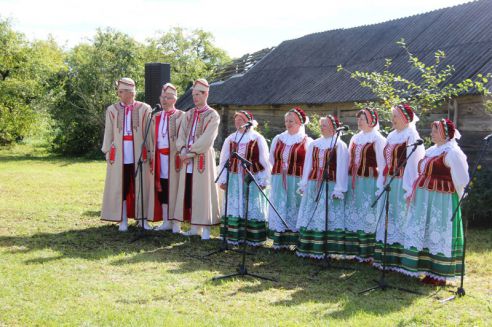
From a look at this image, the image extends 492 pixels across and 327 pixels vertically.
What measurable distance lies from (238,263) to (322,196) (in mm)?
1260

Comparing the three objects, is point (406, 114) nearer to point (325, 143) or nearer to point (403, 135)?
point (403, 135)

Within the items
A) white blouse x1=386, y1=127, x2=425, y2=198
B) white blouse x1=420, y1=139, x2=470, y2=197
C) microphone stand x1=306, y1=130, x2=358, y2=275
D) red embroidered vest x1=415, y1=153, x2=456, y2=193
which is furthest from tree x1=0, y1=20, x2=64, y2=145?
white blouse x1=420, y1=139, x2=470, y2=197

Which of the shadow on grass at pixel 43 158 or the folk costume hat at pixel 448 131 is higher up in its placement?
the folk costume hat at pixel 448 131

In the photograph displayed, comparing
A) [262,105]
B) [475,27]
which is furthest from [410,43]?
[262,105]

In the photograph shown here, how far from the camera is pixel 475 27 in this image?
546 inches

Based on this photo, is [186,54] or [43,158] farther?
[186,54]

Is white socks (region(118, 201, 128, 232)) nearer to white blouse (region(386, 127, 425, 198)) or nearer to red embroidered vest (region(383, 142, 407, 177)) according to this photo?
red embroidered vest (region(383, 142, 407, 177))

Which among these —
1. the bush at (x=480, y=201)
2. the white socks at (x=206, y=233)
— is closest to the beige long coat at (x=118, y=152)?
the white socks at (x=206, y=233)

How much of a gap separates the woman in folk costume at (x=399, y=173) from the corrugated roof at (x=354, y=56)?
251 inches

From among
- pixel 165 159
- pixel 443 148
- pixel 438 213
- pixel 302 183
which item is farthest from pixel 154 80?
pixel 438 213

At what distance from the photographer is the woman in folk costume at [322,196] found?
22.1ft

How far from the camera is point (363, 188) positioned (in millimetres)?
6688

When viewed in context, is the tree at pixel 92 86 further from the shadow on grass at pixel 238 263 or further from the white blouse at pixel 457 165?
the white blouse at pixel 457 165

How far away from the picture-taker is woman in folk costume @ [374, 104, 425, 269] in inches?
239
